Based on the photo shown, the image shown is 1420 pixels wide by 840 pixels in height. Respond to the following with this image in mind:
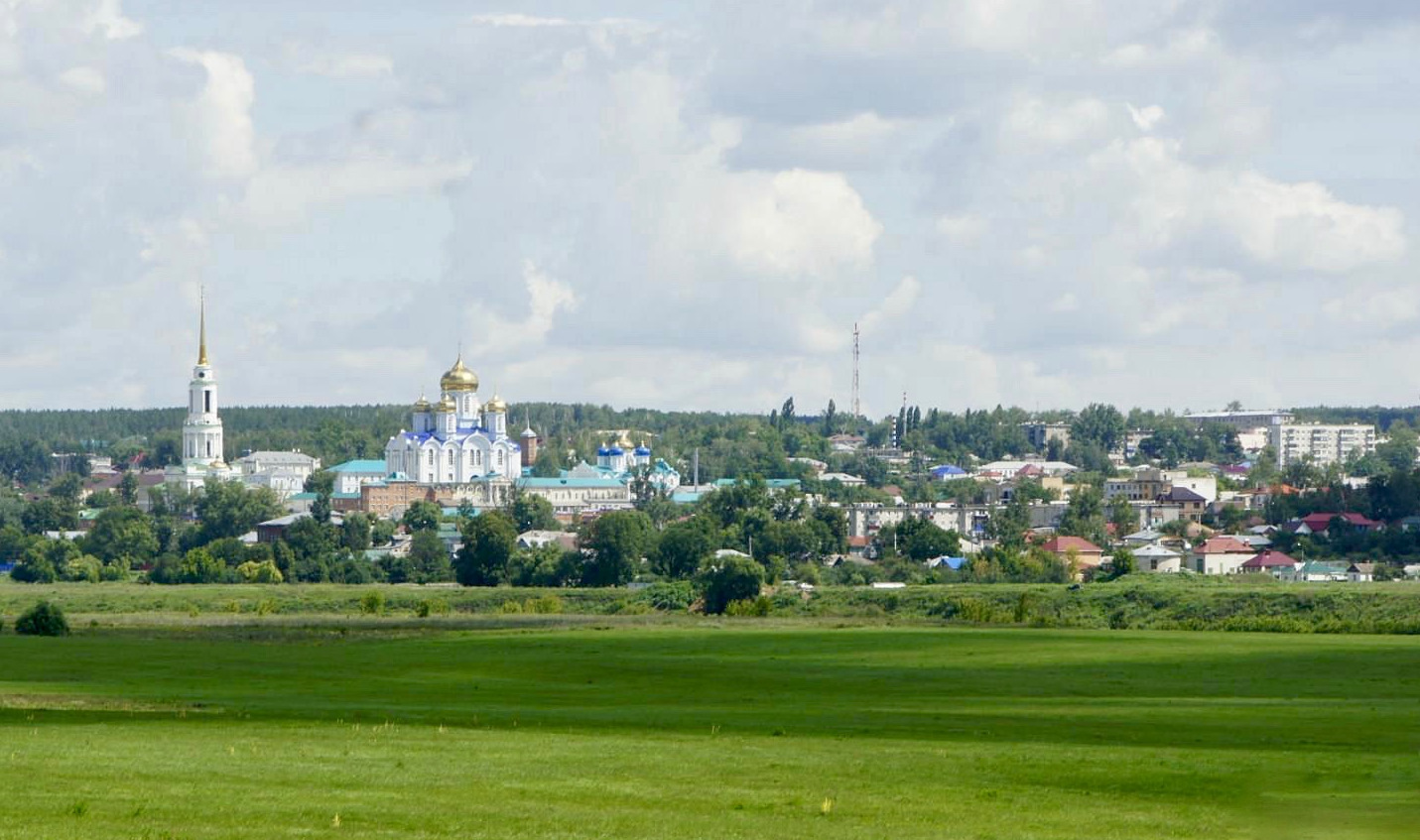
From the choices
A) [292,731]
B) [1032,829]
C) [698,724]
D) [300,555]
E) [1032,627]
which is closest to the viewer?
[1032,829]

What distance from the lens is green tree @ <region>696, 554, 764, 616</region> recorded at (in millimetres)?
110688

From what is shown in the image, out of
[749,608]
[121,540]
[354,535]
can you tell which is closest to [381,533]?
[354,535]

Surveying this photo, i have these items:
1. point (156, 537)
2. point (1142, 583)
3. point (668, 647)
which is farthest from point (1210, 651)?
point (156, 537)

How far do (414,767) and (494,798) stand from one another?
10.4ft

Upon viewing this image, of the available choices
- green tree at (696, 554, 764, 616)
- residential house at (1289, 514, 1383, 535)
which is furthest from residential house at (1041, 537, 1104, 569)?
green tree at (696, 554, 764, 616)

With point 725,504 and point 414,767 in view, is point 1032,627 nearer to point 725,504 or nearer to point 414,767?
point 414,767

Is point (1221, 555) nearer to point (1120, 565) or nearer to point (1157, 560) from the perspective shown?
point (1157, 560)

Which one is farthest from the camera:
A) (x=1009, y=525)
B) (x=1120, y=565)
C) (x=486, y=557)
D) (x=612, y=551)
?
(x=1009, y=525)

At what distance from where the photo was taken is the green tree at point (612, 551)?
138m

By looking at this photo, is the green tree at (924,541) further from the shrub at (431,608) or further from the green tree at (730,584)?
the shrub at (431,608)

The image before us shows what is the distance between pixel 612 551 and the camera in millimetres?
138750

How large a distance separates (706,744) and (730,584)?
246 ft

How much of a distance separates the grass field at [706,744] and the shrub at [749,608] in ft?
124

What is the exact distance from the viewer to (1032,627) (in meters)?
85.4
